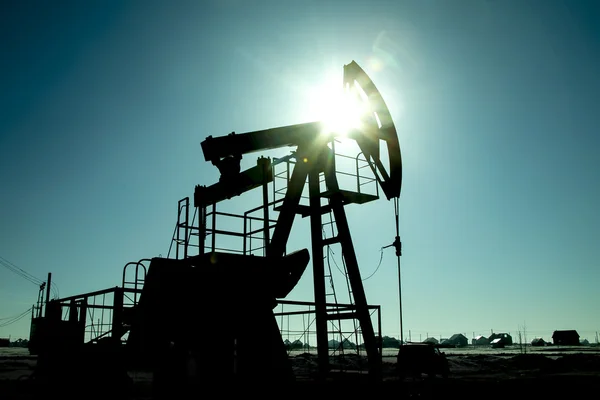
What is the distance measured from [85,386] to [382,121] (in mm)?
9160

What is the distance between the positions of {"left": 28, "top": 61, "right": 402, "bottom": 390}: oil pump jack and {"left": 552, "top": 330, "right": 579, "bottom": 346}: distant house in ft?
282

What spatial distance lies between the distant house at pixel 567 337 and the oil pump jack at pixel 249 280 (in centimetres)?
8610

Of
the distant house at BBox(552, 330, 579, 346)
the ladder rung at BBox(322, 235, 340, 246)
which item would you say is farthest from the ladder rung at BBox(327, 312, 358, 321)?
the distant house at BBox(552, 330, 579, 346)

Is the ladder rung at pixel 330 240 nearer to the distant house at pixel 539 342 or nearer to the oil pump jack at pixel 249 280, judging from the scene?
the oil pump jack at pixel 249 280

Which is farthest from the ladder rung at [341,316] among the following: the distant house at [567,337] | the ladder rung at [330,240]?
the distant house at [567,337]

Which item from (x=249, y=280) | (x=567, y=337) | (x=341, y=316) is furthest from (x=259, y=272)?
(x=567, y=337)

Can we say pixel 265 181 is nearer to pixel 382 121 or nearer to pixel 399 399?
pixel 382 121

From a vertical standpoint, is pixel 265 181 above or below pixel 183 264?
above

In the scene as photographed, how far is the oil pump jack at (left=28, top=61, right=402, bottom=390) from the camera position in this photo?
23.3 ft

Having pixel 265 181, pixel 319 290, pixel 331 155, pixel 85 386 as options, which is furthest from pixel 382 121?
pixel 85 386

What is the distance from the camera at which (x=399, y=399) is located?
9102 mm

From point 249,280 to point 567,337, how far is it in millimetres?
93068

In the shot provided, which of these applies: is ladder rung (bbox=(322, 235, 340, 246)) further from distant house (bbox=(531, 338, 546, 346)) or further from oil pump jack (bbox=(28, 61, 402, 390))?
distant house (bbox=(531, 338, 546, 346))

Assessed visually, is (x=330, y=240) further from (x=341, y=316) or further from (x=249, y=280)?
(x=249, y=280)
